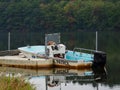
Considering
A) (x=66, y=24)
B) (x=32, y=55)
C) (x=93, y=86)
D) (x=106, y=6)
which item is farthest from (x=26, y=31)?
(x=93, y=86)

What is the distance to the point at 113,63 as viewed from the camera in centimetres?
3634

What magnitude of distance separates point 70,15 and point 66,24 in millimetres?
5577

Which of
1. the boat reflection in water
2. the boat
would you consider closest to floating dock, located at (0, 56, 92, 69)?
the boat

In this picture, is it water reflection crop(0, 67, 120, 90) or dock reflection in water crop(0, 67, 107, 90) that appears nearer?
water reflection crop(0, 67, 120, 90)

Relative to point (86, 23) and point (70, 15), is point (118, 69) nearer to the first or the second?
point (86, 23)

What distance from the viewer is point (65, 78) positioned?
29109mm

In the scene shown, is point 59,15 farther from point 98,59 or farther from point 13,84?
point 13,84

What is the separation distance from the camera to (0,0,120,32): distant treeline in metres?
101

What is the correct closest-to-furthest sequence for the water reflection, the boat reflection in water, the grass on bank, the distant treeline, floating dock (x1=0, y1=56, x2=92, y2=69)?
the grass on bank, the water reflection, the boat reflection in water, floating dock (x1=0, y1=56, x2=92, y2=69), the distant treeline

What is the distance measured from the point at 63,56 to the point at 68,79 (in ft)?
22.7

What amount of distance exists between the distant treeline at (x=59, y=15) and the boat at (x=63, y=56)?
61782mm

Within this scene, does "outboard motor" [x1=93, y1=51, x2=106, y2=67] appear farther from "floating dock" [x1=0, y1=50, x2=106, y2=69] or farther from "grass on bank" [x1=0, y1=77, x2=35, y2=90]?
"grass on bank" [x1=0, y1=77, x2=35, y2=90]

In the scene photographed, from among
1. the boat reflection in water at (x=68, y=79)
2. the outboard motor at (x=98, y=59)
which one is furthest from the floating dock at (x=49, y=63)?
the boat reflection in water at (x=68, y=79)

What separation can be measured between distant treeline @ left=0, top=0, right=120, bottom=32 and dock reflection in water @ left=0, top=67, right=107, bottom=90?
65.7 meters
